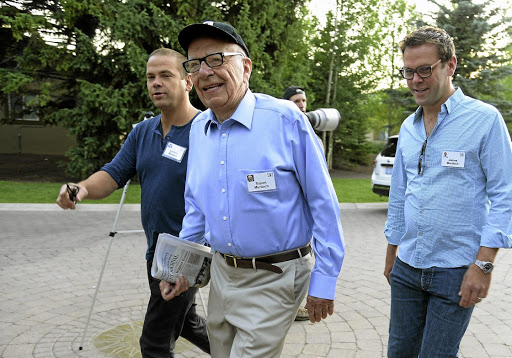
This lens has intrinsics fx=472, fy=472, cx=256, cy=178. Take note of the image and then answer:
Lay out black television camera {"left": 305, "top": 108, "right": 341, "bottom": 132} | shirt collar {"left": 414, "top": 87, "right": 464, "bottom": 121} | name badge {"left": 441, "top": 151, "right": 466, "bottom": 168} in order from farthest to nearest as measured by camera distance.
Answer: black television camera {"left": 305, "top": 108, "right": 341, "bottom": 132} < shirt collar {"left": 414, "top": 87, "right": 464, "bottom": 121} < name badge {"left": 441, "top": 151, "right": 466, "bottom": 168}

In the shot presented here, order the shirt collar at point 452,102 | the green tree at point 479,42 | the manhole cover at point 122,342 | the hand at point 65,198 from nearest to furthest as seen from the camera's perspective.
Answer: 1. the shirt collar at point 452,102
2. the hand at point 65,198
3. the manhole cover at point 122,342
4. the green tree at point 479,42

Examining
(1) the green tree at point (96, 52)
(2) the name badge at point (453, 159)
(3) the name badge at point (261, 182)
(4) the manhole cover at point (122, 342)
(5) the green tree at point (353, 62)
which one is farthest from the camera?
(5) the green tree at point (353, 62)

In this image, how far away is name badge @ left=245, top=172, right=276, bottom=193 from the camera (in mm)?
2129

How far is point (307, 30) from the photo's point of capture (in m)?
23.4

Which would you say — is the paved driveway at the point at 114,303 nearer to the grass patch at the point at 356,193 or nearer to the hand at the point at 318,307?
the hand at the point at 318,307

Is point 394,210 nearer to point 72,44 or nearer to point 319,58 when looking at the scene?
point 72,44

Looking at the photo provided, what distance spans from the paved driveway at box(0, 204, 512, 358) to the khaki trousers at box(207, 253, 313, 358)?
5.68 ft

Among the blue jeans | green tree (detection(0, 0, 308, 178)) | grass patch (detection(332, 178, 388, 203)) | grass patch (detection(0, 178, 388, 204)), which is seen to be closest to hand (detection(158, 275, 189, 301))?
the blue jeans

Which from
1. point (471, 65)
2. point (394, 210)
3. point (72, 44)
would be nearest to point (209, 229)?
point (394, 210)

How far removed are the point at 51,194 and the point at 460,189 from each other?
474 inches

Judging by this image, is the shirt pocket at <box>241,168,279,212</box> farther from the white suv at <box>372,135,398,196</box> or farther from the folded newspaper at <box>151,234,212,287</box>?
the white suv at <box>372,135,398,196</box>

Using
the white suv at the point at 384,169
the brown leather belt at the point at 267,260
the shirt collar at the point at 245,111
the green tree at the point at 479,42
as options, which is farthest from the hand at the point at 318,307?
the green tree at the point at 479,42

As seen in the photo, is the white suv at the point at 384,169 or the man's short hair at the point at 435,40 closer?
the man's short hair at the point at 435,40

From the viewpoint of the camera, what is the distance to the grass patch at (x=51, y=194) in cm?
1169
